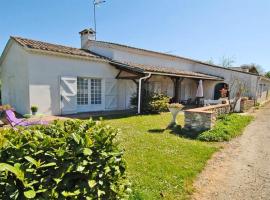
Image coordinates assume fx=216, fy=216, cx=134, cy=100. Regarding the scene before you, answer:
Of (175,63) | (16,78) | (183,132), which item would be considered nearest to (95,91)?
(16,78)

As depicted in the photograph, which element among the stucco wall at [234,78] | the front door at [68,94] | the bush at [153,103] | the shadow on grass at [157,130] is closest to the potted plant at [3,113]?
the front door at [68,94]

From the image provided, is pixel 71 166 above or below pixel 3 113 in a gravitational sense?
above

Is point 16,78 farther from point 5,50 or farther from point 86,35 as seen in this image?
point 86,35

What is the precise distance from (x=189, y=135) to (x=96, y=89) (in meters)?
7.98

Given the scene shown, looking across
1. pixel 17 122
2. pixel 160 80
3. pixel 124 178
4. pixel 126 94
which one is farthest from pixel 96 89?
pixel 124 178

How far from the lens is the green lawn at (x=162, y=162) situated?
13.0 ft

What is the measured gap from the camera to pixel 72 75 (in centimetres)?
1280

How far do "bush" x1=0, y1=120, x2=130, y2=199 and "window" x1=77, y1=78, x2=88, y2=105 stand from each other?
11.0m

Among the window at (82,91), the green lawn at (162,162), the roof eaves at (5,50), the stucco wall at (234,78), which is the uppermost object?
the roof eaves at (5,50)

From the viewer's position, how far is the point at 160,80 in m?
19.2

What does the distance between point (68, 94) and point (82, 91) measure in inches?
47.1

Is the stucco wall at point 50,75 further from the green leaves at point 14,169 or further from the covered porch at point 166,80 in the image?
the green leaves at point 14,169

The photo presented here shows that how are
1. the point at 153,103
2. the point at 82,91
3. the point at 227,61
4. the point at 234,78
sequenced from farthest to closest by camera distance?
the point at 227,61 → the point at 234,78 → the point at 82,91 → the point at 153,103

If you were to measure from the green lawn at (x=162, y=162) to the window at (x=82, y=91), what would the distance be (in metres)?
6.05
